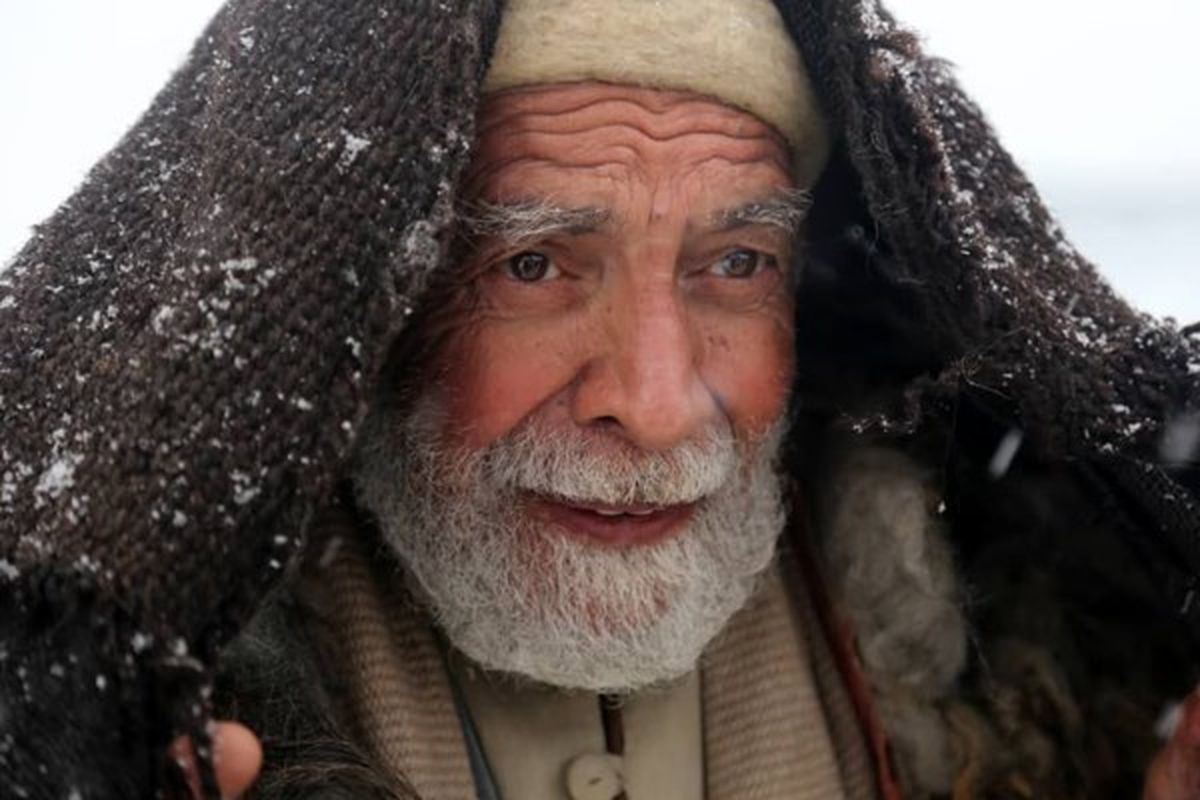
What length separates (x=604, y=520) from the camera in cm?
162

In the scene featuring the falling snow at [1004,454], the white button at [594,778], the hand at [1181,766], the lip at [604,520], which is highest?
the falling snow at [1004,454]

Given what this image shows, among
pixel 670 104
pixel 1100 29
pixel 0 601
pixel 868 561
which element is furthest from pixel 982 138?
pixel 1100 29

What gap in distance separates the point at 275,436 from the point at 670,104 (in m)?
0.56

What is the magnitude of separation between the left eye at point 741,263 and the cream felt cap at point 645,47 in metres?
0.15

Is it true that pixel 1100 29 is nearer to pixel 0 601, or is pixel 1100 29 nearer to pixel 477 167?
pixel 477 167

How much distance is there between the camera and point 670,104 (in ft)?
5.10

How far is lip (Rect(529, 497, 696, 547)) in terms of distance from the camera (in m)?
1.61

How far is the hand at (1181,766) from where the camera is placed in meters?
1.59

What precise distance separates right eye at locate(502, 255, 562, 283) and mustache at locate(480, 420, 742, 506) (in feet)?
0.47

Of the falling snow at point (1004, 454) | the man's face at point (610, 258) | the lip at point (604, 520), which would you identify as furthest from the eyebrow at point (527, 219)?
the falling snow at point (1004, 454)

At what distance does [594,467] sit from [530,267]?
0.68ft

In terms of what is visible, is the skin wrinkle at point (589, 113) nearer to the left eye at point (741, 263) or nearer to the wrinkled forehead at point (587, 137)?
the wrinkled forehead at point (587, 137)

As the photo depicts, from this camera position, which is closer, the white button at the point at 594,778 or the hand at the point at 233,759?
the hand at the point at 233,759

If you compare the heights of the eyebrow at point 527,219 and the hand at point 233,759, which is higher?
the eyebrow at point 527,219
